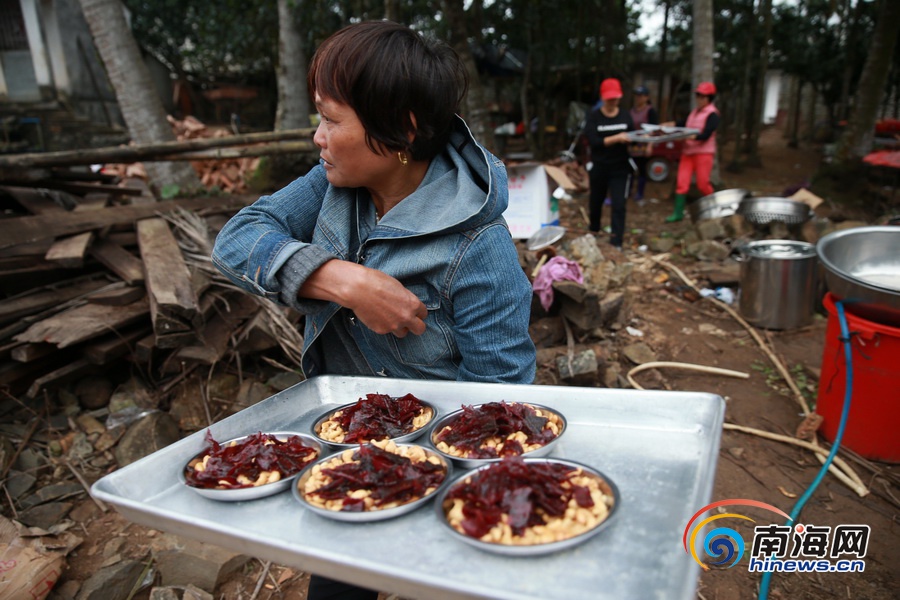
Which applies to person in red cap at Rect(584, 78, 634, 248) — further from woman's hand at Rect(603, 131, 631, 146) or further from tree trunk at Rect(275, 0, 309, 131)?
tree trunk at Rect(275, 0, 309, 131)

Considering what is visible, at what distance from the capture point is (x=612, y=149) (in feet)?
26.0

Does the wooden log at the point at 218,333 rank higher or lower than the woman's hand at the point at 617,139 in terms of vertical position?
lower

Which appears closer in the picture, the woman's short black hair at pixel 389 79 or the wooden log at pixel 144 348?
the woman's short black hair at pixel 389 79

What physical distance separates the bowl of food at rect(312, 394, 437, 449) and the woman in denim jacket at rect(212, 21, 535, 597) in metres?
0.21

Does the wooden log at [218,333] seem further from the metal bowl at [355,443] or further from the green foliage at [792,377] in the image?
the green foliage at [792,377]

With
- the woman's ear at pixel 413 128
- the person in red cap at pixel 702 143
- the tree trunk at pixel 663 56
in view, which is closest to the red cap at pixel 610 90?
the person in red cap at pixel 702 143

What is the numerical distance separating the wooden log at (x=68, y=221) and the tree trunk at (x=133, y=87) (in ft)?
9.30

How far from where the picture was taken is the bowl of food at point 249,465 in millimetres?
1345

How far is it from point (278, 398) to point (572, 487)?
101 centimetres

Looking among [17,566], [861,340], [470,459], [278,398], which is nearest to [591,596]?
[470,459]

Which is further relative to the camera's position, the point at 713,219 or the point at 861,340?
the point at 713,219

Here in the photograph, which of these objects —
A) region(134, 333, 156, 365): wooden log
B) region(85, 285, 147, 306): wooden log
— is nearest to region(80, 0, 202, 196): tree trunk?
region(85, 285, 147, 306): wooden log

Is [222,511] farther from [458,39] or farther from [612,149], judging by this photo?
[612,149]

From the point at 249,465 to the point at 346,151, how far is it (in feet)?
2.95
